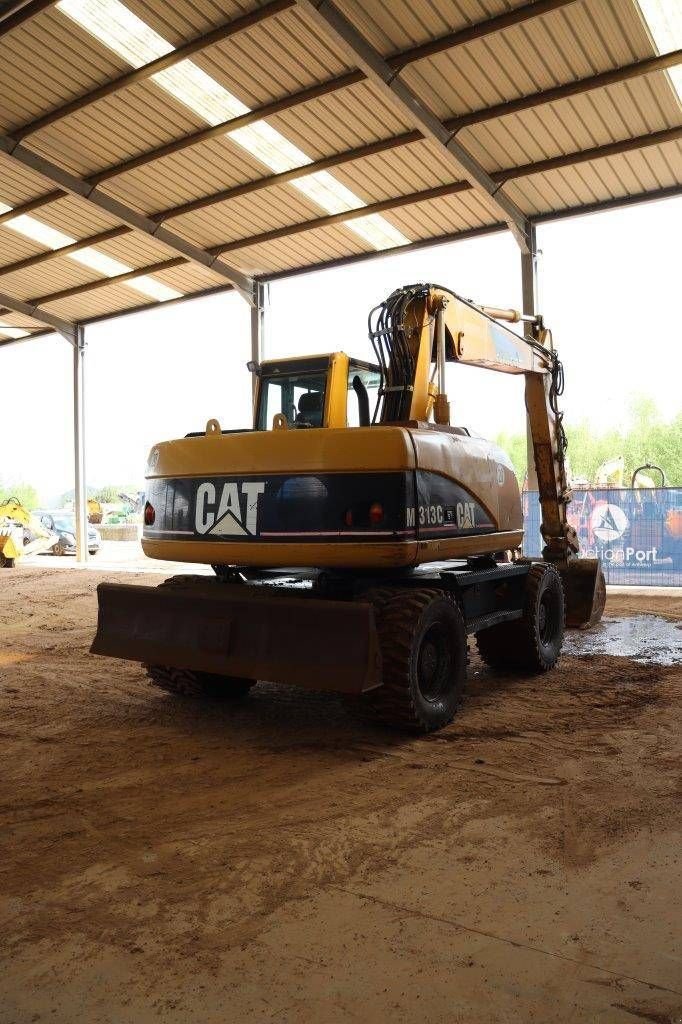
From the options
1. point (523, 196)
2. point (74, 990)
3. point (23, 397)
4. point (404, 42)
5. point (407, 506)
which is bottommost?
point (74, 990)

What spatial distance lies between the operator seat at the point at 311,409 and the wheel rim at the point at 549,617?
2.69 meters

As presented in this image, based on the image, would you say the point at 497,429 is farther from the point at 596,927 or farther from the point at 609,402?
the point at 596,927

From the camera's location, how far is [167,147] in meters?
13.5

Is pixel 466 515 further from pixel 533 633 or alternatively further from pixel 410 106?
pixel 410 106

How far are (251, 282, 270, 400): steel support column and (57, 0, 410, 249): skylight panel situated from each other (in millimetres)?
3015

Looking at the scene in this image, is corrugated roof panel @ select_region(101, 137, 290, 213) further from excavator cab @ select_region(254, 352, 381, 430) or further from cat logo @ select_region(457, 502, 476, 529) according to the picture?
cat logo @ select_region(457, 502, 476, 529)

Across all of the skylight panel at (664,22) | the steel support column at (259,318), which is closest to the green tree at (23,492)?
the steel support column at (259,318)

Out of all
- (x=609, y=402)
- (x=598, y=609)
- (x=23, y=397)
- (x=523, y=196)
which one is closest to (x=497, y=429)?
(x=609, y=402)

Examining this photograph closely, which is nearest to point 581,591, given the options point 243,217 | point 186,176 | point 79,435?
point 243,217

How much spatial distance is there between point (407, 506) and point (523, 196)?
9993mm

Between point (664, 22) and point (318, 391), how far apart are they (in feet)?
23.0

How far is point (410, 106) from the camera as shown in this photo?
11.1 m

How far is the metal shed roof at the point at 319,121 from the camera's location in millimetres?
10344

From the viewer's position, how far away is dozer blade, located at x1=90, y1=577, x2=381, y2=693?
4898 mm
